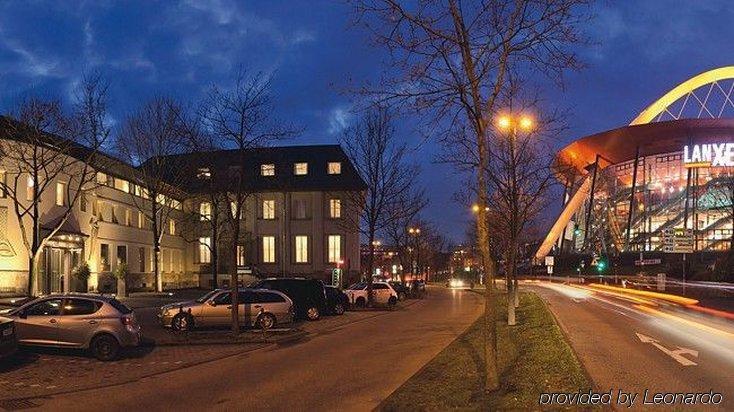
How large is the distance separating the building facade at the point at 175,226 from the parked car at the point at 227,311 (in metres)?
7.61

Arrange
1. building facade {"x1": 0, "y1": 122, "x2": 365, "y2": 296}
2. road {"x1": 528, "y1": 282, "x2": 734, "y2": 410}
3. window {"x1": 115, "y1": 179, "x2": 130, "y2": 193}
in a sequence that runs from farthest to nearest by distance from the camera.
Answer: window {"x1": 115, "y1": 179, "x2": 130, "y2": 193} → building facade {"x1": 0, "y1": 122, "x2": 365, "y2": 296} → road {"x1": 528, "y1": 282, "x2": 734, "y2": 410}

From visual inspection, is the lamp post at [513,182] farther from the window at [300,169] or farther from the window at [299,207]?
the window at [300,169]

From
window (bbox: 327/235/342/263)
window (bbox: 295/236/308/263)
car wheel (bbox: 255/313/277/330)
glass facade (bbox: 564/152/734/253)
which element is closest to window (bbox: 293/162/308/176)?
window (bbox: 295/236/308/263)

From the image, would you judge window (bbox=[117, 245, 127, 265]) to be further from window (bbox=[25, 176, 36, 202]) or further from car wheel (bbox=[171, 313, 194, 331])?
car wheel (bbox=[171, 313, 194, 331])

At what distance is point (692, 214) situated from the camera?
4070 inches

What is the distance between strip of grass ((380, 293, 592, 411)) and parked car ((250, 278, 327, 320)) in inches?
490

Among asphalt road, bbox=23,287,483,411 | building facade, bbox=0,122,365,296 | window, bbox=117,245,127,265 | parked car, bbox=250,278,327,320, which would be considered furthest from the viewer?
window, bbox=117,245,127,265

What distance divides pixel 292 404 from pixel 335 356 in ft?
21.1

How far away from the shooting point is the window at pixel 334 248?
62969 millimetres

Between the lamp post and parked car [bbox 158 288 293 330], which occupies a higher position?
the lamp post

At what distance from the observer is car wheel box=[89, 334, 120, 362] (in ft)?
55.3

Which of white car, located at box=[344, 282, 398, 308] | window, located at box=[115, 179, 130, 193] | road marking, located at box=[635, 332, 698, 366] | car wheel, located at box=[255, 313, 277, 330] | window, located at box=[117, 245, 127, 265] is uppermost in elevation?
window, located at box=[115, 179, 130, 193]

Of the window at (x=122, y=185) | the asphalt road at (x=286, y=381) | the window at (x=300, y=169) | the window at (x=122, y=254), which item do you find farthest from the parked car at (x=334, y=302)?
the window at (x=300, y=169)

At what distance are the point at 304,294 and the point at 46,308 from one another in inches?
564
